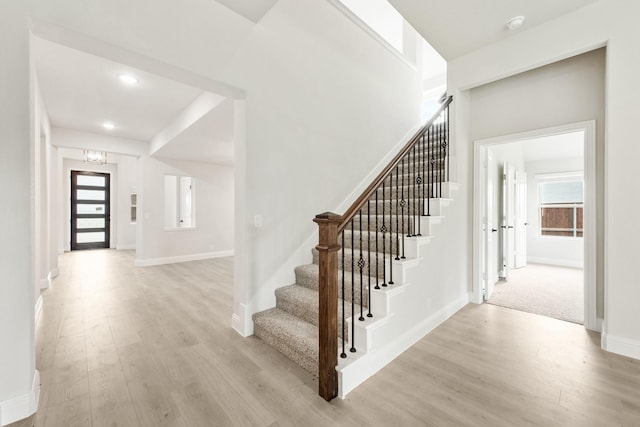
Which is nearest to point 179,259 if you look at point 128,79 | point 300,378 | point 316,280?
point 128,79

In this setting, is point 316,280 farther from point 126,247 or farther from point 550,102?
point 126,247

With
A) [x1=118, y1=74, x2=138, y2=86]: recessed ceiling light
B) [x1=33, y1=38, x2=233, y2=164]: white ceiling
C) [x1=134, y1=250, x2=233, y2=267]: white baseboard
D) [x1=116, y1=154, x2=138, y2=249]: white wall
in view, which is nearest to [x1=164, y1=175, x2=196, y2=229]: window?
[x1=134, y1=250, x2=233, y2=267]: white baseboard

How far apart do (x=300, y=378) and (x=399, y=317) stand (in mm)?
989

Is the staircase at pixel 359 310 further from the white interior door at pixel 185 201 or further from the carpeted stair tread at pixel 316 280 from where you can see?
the white interior door at pixel 185 201

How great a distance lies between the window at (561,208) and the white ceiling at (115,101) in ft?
26.1

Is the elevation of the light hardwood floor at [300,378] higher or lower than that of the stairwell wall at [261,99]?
lower

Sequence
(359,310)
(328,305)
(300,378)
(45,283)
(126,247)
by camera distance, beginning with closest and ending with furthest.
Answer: (328,305) < (300,378) < (359,310) < (45,283) < (126,247)

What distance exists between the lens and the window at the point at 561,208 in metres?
6.71

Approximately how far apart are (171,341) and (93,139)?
17.0ft

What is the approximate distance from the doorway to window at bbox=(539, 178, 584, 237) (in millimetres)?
13310

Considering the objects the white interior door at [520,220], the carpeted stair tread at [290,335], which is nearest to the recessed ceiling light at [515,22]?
the white interior door at [520,220]

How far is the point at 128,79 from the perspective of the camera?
3.39 metres

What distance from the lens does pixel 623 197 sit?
2.46 meters

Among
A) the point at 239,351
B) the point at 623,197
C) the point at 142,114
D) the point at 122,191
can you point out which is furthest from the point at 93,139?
the point at 623,197
